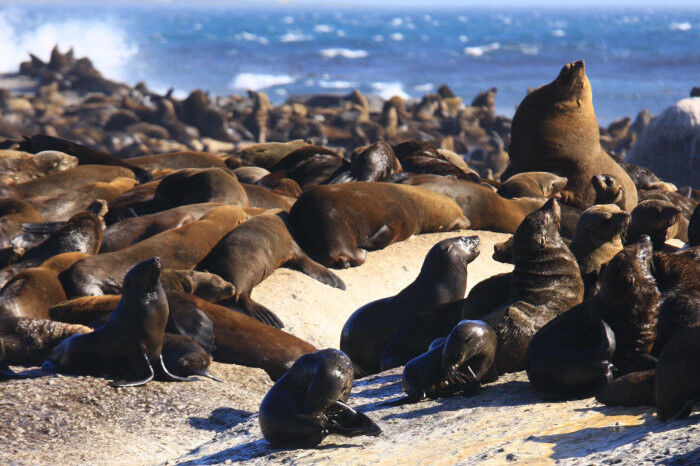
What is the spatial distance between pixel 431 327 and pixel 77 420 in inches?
89.1

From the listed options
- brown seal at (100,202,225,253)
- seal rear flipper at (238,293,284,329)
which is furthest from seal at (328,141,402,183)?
seal rear flipper at (238,293,284,329)

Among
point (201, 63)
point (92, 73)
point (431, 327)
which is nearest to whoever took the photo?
point (431, 327)

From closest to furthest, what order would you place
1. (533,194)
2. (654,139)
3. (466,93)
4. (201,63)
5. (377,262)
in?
(377,262)
(533,194)
(654,139)
(466,93)
(201,63)

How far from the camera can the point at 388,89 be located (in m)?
54.2

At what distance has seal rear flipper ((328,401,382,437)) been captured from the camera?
12.9 feet

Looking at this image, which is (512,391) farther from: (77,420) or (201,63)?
(201,63)

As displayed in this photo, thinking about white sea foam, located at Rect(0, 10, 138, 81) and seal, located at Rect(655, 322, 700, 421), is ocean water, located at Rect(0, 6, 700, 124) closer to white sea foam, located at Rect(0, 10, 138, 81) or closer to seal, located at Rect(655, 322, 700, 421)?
white sea foam, located at Rect(0, 10, 138, 81)

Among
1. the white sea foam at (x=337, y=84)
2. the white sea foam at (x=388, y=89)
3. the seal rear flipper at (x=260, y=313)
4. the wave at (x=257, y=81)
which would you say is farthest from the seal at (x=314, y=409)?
the white sea foam at (x=337, y=84)

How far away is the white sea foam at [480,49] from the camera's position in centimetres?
8124

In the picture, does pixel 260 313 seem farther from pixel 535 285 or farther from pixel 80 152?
pixel 80 152

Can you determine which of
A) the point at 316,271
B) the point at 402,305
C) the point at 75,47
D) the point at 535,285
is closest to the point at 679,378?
the point at 535,285

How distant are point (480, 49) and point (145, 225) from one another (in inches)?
3181

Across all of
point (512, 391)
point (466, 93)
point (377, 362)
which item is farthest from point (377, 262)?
point (466, 93)

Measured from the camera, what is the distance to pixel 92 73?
105ft
